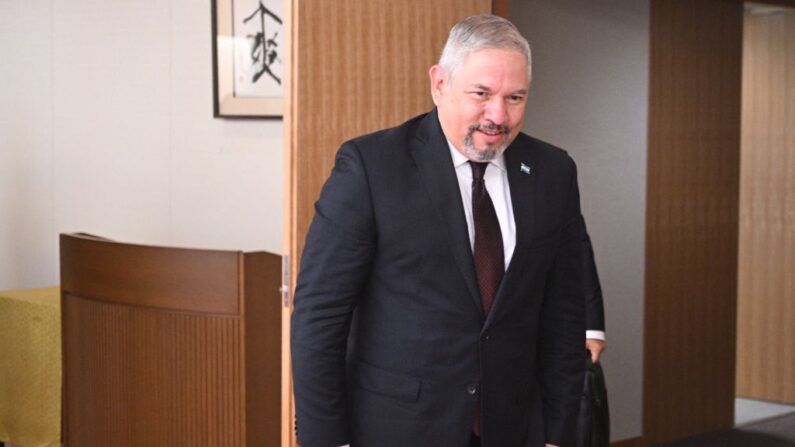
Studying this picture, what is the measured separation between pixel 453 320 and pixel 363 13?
1666 mm

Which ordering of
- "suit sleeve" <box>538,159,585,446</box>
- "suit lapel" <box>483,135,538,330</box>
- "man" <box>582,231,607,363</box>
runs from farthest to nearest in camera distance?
"man" <box>582,231,607,363</box>
"suit sleeve" <box>538,159,585,446</box>
"suit lapel" <box>483,135,538,330</box>

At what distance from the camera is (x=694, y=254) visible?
20.9 ft

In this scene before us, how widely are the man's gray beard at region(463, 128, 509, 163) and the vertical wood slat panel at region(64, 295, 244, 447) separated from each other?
7.35 ft

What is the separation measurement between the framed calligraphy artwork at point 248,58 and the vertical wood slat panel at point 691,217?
186 cm

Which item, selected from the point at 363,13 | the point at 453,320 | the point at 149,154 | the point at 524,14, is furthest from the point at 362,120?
the point at 149,154

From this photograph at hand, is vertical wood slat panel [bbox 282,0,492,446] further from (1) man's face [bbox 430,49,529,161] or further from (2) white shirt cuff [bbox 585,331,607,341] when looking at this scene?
(1) man's face [bbox 430,49,529,161]

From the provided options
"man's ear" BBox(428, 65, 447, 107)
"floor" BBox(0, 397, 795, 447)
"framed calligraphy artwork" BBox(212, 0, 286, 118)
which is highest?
"framed calligraphy artwork" BBox(212, 0, 286, 118)

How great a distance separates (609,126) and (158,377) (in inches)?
100

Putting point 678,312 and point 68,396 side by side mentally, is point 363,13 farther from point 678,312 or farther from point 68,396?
point 678,312

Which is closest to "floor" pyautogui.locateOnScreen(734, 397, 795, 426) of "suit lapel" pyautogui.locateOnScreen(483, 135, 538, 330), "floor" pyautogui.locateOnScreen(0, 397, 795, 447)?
"floor" pyautogui.locateOnScreen(0, 397, 795, 447)

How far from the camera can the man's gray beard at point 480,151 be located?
7.60ft

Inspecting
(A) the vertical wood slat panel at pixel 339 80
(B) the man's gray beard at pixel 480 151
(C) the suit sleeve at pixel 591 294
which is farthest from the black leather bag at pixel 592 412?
(B) the man's gray beard at pixel 480 151

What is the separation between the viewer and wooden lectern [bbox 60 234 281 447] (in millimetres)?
4426

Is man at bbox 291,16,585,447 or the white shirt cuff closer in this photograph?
man at bbox 291,16,585,447
